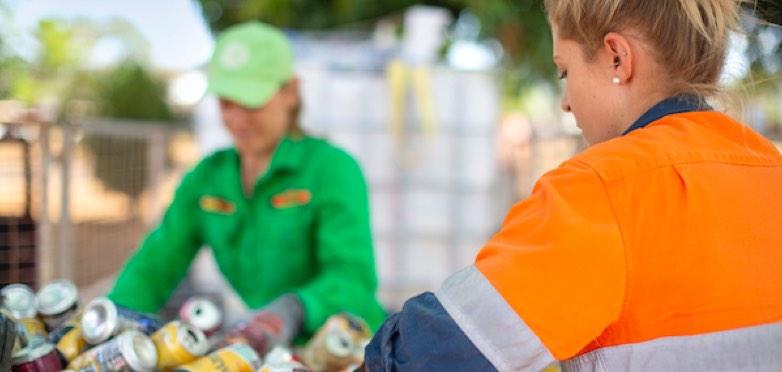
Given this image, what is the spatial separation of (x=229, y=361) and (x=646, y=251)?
2.98 feet

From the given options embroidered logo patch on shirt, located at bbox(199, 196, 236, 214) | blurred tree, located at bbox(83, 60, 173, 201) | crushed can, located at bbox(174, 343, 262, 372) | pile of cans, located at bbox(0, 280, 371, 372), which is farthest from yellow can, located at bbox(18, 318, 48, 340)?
blurred tree, located at bbox(83, 60, 173, 201)

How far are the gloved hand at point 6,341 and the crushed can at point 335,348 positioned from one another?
78 cm

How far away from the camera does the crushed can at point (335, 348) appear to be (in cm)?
225

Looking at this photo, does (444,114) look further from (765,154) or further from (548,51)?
(765,154)

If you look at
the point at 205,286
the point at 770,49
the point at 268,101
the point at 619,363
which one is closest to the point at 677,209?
A: the point at 619,363

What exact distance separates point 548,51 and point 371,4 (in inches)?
67.1

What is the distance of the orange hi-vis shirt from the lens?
1.27 metres

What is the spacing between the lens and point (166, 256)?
118 inches

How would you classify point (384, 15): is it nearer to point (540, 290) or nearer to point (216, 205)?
point (216, 205)

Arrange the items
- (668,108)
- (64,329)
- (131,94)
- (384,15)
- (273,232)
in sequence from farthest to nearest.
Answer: (131,94), (384,15), (273,232), (64,329), (668,108)

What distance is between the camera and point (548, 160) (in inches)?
305

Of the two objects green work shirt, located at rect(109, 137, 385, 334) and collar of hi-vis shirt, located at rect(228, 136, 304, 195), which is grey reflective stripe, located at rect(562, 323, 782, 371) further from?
collar of hi-vis shirt, located at rect(228, 136, 304, 195)

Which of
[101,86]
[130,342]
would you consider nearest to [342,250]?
[130,342]

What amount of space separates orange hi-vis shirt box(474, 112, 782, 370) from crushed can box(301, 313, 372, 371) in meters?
0.93
